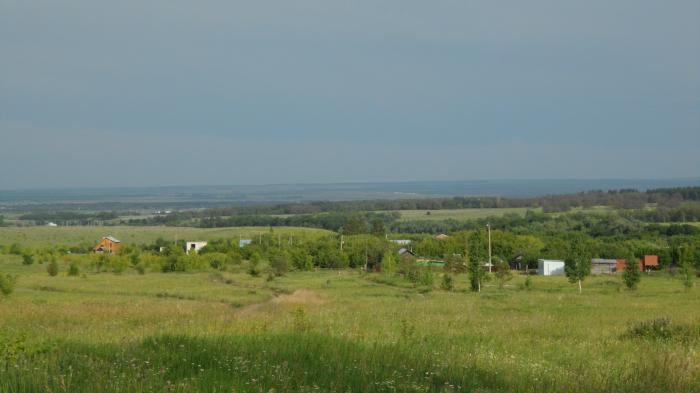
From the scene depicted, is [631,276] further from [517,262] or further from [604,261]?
[517,262]

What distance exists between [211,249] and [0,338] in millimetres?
76078

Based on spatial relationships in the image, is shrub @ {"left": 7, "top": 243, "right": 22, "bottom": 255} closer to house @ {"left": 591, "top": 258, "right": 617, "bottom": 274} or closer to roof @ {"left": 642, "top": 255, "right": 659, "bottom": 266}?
house @ {"left": 591, "top": 258, "right": 617, "bottom": 274}

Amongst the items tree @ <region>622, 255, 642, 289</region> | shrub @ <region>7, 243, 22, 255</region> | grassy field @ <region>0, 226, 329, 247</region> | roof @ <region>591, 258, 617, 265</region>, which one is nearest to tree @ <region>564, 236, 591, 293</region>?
tree @ <region>622, 255, 642, 289</region>

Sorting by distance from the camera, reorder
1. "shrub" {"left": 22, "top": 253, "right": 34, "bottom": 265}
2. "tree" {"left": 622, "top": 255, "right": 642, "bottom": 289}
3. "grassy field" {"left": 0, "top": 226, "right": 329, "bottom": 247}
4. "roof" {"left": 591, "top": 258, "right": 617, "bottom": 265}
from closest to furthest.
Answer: "tree" {"left": 622, "top": 255, "right": 642, "bottom": 289} < "shrub" {"left": 22, "top": 253, "right": 34, "bottom": 265} < "roof" {"left": 591, "top": 258, "right": 617, "bottom": 265} < "grassy field" {"left": 0, "top": 226, "right": 329, "bottom": 247}

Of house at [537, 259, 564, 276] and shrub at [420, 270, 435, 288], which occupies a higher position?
shrub at [420, 270, 435, 288]

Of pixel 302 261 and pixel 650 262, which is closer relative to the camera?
pixel 302 261

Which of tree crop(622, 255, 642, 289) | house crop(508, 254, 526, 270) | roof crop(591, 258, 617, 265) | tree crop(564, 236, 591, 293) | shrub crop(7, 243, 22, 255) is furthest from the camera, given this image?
house crop(508, 254, 526, 270)

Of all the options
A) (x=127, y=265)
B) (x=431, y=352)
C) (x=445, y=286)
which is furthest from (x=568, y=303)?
(x=127, y=265)

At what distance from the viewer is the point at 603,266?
239ft

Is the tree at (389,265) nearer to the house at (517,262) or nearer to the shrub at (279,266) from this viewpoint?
the shrub at (279,266)

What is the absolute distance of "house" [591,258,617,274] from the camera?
71.2 meters

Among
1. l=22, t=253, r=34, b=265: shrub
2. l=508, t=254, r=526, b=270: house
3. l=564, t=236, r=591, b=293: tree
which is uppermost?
l=564, t=236, r=591, b=293: tree

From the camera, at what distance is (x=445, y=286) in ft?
144

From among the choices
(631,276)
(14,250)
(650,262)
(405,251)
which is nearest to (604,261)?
(650,262)
